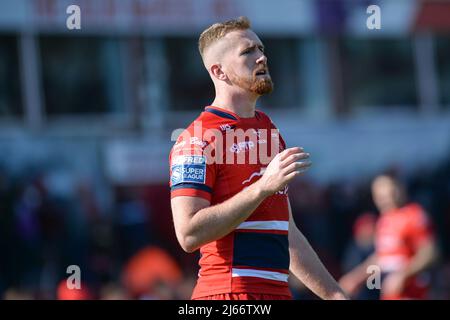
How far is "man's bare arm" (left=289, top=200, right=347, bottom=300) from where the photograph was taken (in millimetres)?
5098

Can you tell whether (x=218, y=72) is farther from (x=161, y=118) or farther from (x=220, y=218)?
(x=161, y=118)

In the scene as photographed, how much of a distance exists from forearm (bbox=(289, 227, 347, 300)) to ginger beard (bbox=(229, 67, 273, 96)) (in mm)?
781

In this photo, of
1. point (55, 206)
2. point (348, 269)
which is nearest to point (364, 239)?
point (348, 269)

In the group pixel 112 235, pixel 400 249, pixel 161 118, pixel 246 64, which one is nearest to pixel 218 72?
pixel 246 64

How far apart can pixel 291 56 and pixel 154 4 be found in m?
2.87

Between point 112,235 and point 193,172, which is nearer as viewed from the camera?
point 193,172

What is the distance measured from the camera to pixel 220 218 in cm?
446

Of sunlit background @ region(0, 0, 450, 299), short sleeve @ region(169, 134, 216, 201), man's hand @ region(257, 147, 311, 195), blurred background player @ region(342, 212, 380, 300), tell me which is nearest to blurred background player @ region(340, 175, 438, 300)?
blurred background player @ region(342, 212, 380, 300)

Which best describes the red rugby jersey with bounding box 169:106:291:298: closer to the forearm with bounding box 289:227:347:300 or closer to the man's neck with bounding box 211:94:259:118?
the man's neck with bounding box 211:94:259:118

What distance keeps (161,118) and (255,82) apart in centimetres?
1287

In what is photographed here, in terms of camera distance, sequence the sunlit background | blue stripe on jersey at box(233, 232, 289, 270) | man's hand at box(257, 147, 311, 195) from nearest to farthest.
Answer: man's hand at box(257, 147, 311, 195), blue stripe on jersey at box(233, 232, 289, 270), the sunlit background

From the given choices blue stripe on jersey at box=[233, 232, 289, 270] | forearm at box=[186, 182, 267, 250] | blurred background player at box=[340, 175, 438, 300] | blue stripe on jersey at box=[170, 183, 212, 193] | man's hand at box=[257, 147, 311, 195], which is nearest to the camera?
man's hand at box=[257, 147, 311, 195]

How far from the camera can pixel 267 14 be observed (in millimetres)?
18297
